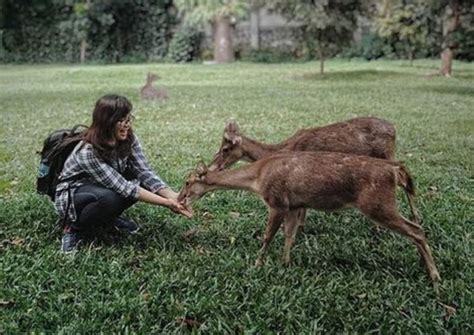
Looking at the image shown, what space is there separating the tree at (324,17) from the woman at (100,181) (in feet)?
46.6

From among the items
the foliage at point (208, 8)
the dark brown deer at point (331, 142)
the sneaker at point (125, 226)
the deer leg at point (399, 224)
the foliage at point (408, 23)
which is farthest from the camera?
the foliage at point (208, 8)

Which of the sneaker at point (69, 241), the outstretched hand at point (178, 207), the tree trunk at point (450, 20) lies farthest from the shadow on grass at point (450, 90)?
the sneaker at point (69, 241)

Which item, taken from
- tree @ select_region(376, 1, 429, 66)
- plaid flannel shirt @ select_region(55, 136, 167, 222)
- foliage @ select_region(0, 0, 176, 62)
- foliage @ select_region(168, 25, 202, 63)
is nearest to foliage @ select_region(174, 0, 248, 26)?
foliage @ select_region(168, 25, 202, 63)

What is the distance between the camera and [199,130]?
1016cm

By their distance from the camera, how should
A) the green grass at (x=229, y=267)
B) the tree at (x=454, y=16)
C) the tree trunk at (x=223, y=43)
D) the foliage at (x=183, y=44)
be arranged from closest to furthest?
the green grass at (x=229, y=267)
the tree at (x=454, y=16)
the tree trunk at (x=223, y=43)
the foliage at (x=183, y=44)

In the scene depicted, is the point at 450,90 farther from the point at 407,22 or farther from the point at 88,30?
the point at 88,30

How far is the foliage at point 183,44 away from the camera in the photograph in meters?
31.8

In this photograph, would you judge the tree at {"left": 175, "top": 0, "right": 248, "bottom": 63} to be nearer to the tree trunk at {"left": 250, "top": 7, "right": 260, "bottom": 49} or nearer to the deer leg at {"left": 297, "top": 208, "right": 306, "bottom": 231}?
the tree trunk at {"left": 250, "top": 7, "right": 260, "bottom": 49}

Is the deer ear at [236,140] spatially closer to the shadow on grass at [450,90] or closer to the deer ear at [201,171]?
the deer ear at [201,171]

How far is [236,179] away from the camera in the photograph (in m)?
4.64

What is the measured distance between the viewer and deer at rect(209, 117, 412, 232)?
548 centimetres

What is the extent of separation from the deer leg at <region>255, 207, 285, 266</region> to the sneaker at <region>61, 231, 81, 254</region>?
1241mm

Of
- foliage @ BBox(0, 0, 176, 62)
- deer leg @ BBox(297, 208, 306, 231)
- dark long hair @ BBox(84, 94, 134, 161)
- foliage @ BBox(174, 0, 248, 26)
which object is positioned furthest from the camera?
foliage @ BBox(0, 0, 176, 62)

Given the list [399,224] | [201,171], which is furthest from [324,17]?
[399,224]
